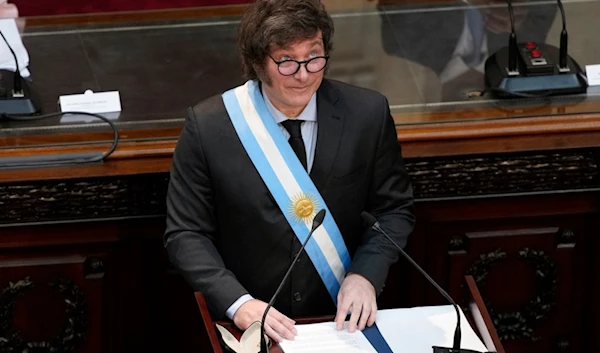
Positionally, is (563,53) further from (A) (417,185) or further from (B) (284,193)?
(B) (284,193)

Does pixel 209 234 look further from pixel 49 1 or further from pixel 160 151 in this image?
pixel 49 1

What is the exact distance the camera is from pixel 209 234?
8.57ft

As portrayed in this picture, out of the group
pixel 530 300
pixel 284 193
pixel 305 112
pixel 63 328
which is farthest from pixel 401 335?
pixel 63 328

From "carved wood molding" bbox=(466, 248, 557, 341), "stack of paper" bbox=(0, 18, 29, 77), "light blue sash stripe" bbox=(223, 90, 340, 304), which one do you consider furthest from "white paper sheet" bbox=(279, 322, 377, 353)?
"stack of paper" bbox=(0, 18, 29, 77)

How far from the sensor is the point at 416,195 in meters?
3.08

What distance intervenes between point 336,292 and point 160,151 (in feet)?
1.78

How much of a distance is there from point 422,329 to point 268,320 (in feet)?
0.91

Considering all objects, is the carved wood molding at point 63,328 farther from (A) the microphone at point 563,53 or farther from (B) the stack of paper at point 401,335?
(A) the microphone at point 563,53

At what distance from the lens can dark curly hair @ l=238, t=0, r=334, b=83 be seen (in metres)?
2.40

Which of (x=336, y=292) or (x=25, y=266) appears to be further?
(x=25, y=266)

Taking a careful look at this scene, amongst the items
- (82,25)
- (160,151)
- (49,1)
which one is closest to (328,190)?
(160,151)

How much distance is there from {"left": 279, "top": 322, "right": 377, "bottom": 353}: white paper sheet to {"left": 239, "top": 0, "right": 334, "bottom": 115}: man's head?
43 cm

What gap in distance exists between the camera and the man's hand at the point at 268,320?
92.2 inches

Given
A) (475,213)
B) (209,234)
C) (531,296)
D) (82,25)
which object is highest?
(82,25)
